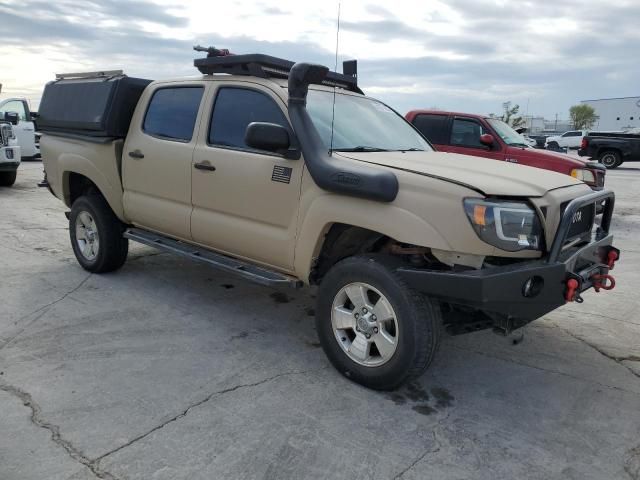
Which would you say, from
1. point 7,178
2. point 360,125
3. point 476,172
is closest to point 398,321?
point 476,172

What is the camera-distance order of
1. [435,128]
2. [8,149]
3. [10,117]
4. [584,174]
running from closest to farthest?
[584,174]
[435,128]
[8,149]
[10,117]

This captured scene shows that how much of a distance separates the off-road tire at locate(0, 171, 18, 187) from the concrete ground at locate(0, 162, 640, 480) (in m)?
7.58

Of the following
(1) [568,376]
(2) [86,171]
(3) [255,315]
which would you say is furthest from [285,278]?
(2) [86,171]

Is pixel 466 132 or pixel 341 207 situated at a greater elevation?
pixel 466 132

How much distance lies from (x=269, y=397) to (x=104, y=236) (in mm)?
2966

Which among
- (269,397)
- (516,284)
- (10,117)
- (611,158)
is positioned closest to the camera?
(516,284)

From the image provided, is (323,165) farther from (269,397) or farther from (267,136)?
(269,397)

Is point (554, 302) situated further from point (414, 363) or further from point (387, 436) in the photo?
point (387, 436)

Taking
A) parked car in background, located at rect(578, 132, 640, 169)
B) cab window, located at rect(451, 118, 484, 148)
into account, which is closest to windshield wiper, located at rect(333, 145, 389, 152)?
cab window, located at rect(451, 118, 484, 148)

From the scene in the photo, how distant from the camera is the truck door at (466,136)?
9.16m

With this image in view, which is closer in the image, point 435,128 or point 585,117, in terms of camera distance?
point 435,128

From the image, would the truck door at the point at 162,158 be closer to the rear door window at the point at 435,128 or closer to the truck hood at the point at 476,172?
the truck hood at the point at 476,172

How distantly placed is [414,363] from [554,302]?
858 millimetres

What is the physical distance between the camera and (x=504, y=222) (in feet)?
9.79
